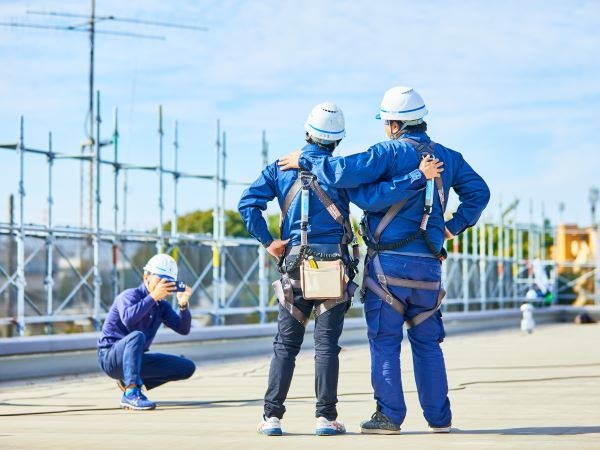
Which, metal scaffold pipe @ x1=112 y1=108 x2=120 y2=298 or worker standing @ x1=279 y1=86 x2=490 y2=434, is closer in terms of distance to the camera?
worker standing @ x1=279 y1=86 x2=490 y2=434

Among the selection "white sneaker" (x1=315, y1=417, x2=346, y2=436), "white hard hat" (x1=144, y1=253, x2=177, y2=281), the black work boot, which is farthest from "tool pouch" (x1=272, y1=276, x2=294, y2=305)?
"white hard hat" (x1=144, y1=253, x2=177, y2=281)

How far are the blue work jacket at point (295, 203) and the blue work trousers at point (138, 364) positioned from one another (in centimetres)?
233

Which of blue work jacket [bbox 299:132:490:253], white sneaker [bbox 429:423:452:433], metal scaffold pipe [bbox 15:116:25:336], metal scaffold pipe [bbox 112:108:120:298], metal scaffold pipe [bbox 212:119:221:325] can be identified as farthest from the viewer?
metal scaffold pipe [bbox 212:119:221:325]

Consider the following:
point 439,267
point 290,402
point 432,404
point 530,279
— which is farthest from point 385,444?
point 530,279

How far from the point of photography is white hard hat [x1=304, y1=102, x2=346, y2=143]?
22.9 feet

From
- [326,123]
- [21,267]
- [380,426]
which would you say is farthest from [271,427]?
[21,267]

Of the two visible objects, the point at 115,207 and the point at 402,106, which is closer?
the point at 402,106

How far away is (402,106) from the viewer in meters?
6.86

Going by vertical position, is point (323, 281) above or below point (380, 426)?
above

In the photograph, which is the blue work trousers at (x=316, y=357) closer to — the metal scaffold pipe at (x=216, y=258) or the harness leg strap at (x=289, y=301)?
the harness leg strap at (x=289, y=301)

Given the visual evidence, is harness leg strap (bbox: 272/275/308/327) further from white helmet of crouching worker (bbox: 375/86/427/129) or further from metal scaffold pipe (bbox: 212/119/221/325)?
metal scaffold pipe (bbox: 212/119/221/325)

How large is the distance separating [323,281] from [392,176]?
2.22 feet

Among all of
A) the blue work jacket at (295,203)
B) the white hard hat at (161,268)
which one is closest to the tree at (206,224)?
the white hard hat at (161,268)

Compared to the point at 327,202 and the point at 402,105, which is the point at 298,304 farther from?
the point at 402,105
